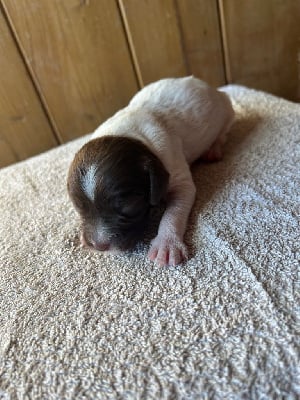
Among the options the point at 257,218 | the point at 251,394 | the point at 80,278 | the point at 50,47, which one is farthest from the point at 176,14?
the point at 251,394

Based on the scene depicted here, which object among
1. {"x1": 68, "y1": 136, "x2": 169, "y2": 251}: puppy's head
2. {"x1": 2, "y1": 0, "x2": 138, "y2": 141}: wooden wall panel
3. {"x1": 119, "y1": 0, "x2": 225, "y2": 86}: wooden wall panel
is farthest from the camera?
{"x1": 119, "y1": 0, "x2": 225, "y2": 86}: wooden wall panel

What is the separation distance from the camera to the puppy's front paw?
1.15 meters

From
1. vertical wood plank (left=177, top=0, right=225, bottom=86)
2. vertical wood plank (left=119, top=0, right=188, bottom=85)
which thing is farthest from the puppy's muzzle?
vertical wood plank (left=177, top=0, right=225, bottom=86)

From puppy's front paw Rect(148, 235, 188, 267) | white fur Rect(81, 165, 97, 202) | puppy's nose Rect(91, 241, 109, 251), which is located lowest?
puppy's front paw Rect(148, 235, 188, 267)

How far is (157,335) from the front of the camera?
0.93 meters

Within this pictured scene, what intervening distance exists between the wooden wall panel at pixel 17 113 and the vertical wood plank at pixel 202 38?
2.97 feet

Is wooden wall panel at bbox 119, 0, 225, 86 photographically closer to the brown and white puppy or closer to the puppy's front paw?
the brown and white puppy

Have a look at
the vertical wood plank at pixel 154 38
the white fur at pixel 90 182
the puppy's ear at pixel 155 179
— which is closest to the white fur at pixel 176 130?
the puppy's ear at pixel 155 179

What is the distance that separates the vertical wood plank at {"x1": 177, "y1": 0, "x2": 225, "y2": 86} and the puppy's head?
1.18 meters

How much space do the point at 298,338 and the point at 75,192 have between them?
745 millimetres

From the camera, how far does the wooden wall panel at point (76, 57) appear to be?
6.21 ft

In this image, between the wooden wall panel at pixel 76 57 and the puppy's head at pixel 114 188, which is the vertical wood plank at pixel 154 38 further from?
the puppy's head at pixel 114 188

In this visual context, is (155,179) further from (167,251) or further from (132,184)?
(167,251)

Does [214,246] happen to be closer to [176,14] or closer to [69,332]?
[69,332]
